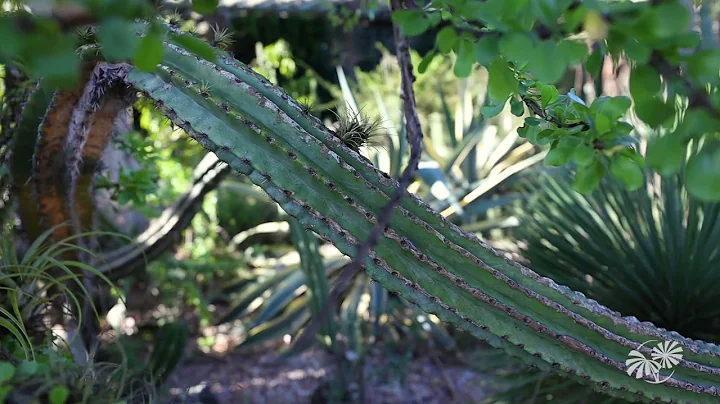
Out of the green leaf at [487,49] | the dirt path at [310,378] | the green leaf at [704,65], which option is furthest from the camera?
the dirt path at [310,378]

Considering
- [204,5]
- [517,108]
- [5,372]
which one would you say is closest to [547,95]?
[517,108]

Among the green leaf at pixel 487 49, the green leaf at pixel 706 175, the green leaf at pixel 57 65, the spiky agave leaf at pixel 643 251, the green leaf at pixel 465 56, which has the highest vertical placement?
the spiky agave leaf at pixel 643 251

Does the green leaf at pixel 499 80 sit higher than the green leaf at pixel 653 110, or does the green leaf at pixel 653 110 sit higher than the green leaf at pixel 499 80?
the green leaf at pixel 499 80

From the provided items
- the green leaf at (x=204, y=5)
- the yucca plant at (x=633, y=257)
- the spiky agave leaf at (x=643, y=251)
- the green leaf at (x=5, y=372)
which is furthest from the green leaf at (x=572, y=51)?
the spiky agave leaf at (x=643, y=251)

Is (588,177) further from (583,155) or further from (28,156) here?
(28,156)

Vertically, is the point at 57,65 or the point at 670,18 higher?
the point at 670,18

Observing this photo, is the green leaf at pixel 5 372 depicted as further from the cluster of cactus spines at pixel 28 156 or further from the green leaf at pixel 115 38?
the cluster of cactus spines at pixel 28 156

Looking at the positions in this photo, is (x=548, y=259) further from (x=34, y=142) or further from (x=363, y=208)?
(x=34, y=142)
